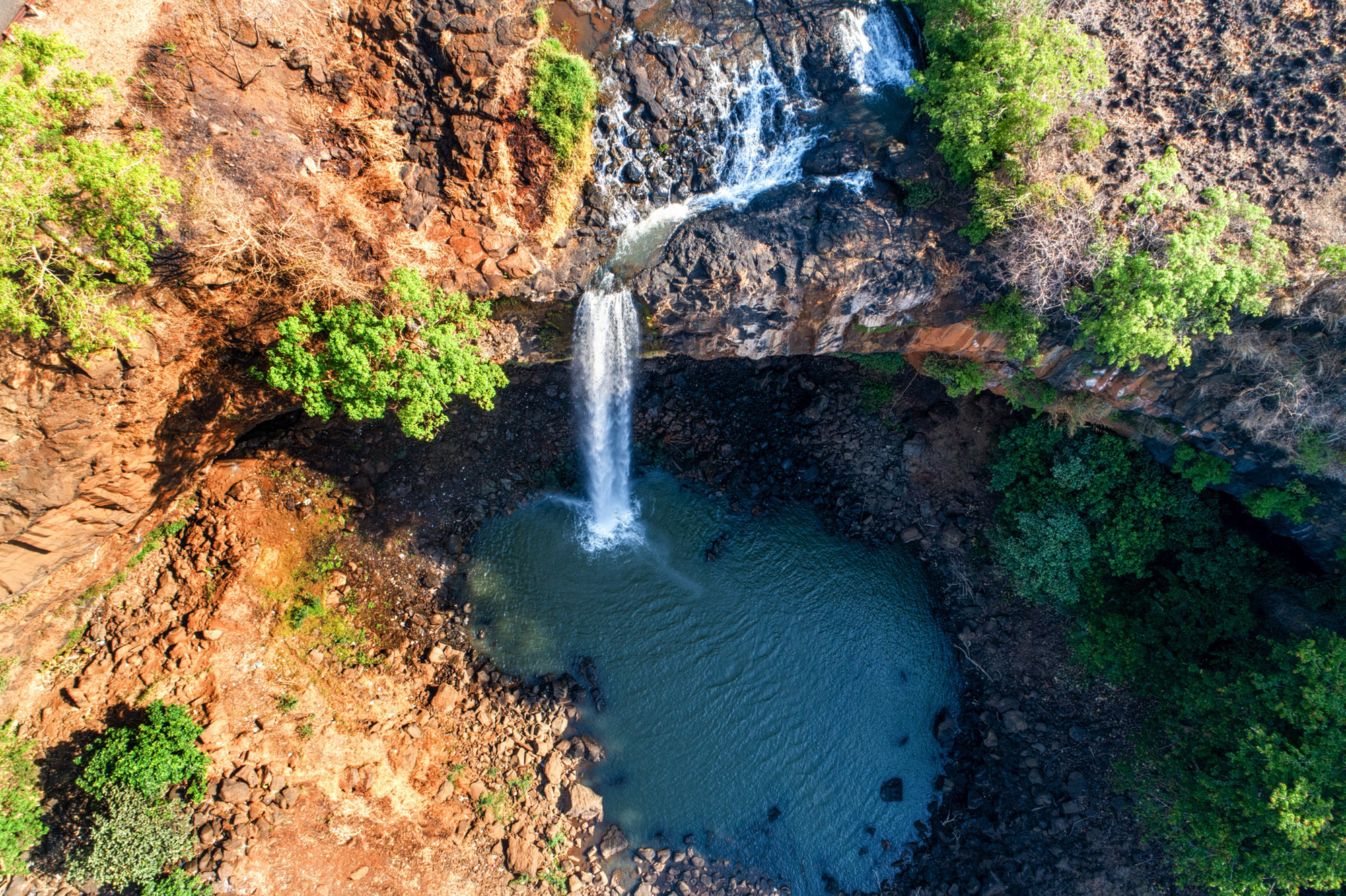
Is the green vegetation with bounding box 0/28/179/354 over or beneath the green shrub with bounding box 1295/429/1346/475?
over

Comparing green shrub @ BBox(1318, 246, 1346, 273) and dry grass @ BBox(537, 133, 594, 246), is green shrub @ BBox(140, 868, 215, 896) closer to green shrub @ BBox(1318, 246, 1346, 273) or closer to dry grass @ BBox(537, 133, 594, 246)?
dry grass @ BBox(537, 133, 594, 246)

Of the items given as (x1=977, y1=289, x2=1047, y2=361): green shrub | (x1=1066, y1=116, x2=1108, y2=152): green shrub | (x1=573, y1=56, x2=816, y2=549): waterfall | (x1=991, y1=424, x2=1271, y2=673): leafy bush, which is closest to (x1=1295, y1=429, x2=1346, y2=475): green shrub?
(x1=991, y1=424, x2=1271, y2=673): leafy bush

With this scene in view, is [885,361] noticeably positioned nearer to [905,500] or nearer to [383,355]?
[905,500]

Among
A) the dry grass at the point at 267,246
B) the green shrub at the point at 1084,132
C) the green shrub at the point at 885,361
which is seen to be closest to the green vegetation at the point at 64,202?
the dry grass at the point at 267,246

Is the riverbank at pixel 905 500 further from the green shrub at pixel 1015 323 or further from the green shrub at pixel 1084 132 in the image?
the green shrub at pixel 1084 132

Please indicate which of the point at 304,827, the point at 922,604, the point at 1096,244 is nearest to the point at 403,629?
the point at 304,827
